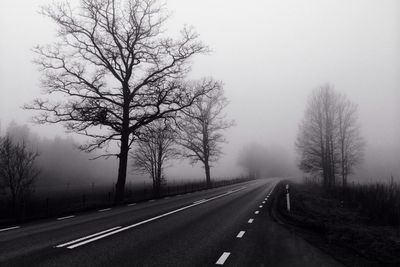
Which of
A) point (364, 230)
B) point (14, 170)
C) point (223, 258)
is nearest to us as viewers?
point (223, 258)

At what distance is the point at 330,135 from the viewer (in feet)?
123

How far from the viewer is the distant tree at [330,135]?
37.9 m

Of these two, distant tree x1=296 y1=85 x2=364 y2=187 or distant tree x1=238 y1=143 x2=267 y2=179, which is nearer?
distant tree x1=296 y1=85 x2=364 y2=187

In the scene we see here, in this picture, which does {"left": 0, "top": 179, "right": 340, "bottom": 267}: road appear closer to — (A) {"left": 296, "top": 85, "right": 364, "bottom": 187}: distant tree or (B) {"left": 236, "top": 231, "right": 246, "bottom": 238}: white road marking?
(B) {"left": 236, "top": 231, "right": 246, "bottom": 238}: white road marking

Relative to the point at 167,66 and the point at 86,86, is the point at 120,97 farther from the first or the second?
the point at 167,66

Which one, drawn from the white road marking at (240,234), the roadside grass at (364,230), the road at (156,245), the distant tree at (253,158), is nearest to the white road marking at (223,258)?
the road at (156,245)

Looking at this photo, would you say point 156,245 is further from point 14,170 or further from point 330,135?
point 330,135

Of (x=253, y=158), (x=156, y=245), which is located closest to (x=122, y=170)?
(x=156, y=245)

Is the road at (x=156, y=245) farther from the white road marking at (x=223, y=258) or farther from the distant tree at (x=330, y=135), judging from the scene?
the distant tree at (x=330, y=135)

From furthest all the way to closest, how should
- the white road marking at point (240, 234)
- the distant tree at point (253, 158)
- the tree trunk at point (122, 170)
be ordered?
the distant tree at point (253, 158) < the tree trunk at point (122, 170) < the white road marking at point (240, 234)

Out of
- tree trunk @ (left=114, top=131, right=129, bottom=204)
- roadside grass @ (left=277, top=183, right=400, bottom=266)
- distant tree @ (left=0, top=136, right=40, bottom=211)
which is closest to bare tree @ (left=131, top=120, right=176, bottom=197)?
distant tree @ (left=0, top=136, right=40, bottom=211)

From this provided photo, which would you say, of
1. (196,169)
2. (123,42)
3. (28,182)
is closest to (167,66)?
(123,42)

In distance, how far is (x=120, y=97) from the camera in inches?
843

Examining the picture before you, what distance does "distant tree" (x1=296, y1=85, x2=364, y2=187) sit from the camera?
37.9 m
